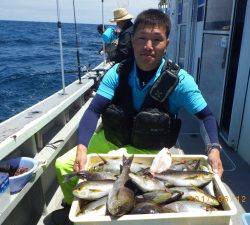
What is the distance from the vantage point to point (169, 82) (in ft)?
9.01

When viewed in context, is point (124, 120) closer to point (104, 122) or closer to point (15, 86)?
point (104, 122)

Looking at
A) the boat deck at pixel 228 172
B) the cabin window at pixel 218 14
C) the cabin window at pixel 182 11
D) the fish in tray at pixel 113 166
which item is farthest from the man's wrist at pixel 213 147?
the cabin window at pixel 182 11

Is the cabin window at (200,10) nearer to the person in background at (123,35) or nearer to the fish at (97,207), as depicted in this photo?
the person in background at (123,35)

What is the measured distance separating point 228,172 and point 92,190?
9.03ft

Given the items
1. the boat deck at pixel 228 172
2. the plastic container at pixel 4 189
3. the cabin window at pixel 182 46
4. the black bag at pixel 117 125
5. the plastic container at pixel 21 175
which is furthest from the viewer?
the cabin window at pixel 182 46

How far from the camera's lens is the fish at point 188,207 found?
5.82 ft

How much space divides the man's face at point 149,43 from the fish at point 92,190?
1.21 metres

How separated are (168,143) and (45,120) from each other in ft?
4.50

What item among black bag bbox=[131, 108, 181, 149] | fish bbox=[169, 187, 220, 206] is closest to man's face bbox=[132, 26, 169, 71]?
black bag bbox=[131, 108, 181, 149]

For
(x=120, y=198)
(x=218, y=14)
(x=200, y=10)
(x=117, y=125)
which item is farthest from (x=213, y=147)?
(x=200, y=10)

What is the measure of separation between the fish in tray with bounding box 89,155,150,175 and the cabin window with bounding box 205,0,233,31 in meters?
3.60

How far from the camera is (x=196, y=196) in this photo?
192 cm

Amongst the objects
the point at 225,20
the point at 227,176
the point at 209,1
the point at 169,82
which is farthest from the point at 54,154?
the point at 209,1

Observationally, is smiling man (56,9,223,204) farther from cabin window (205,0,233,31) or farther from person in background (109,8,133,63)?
cabin window (205,0,233,31)
